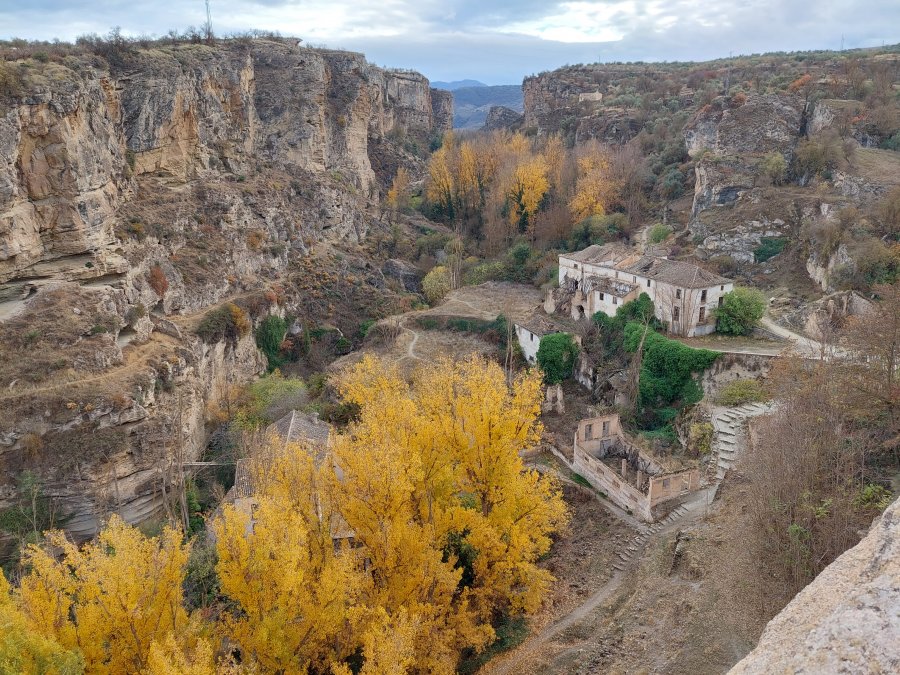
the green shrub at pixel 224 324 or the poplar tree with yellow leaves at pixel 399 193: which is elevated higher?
the poplar tree with yellow leaves at pixel 399 193

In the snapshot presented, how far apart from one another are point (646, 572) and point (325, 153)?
156 ft

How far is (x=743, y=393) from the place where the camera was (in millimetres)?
23406

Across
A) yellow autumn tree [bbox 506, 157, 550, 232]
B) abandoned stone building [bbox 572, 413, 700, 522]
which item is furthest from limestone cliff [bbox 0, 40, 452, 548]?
abandoned stone building [bbox 572, 413, 700, 522]

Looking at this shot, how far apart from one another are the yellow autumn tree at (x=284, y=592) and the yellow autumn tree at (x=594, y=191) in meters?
37.6

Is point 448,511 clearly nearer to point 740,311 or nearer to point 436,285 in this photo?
point 740,311

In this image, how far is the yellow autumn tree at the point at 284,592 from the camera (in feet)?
37.2

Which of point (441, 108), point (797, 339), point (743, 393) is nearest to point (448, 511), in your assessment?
point (743, 393)

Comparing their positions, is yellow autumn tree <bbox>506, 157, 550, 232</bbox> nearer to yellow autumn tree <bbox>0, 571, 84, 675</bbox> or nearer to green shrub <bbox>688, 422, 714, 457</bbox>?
green shrub <bbox>688, 422, 714, 457</bbox>

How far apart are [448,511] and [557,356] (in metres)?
17.4

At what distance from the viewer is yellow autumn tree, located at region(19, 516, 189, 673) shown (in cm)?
1085

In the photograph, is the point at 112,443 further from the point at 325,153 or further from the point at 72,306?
the point at 325,153

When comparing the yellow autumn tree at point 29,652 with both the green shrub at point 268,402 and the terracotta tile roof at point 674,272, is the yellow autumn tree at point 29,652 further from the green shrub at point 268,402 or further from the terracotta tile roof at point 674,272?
the terracotta tile roof at point 674,272

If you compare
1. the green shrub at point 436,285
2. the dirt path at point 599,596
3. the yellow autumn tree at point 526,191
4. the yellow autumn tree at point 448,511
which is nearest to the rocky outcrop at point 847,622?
the yellow autumn tree at point 448,511

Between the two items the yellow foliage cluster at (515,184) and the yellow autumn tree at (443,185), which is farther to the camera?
the yellow autumn tree at (443,185)
